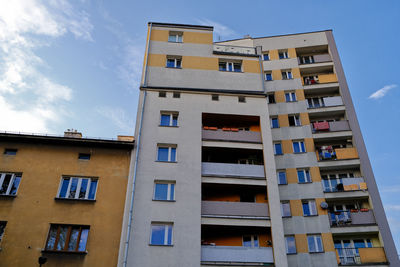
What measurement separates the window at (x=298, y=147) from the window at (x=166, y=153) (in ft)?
36.4

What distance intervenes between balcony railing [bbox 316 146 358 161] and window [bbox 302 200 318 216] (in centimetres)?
405

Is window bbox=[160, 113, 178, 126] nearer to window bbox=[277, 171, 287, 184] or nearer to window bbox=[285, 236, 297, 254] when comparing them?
window bbox=[277, 171, 287, 184]

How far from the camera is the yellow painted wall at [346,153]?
85.4 feet

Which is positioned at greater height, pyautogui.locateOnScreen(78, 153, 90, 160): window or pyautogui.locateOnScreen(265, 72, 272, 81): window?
pyautogui.locateOnScreen(265, 72, 272, 81): window

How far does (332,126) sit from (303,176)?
225 inches

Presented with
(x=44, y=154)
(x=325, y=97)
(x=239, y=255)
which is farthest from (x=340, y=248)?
(x=44, y=154)

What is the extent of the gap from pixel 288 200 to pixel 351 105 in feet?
36.8

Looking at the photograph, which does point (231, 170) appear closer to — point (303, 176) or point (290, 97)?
point (303, 176)

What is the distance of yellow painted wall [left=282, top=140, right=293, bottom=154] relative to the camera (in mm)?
26422

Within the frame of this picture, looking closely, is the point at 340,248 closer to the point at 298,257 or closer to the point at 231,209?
the point at 298,257

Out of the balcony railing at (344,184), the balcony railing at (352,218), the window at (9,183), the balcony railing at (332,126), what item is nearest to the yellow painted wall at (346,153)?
the balcony railing at (344,184)

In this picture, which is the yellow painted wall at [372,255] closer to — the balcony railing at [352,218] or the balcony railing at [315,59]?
the balcony railing at [352,218]

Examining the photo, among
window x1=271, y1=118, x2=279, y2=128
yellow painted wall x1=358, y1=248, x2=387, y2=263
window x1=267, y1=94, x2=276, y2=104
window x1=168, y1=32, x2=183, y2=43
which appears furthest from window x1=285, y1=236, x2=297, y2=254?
window x1=168, y1=32, x2=183, y2=43

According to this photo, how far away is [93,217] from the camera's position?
18.4 m
